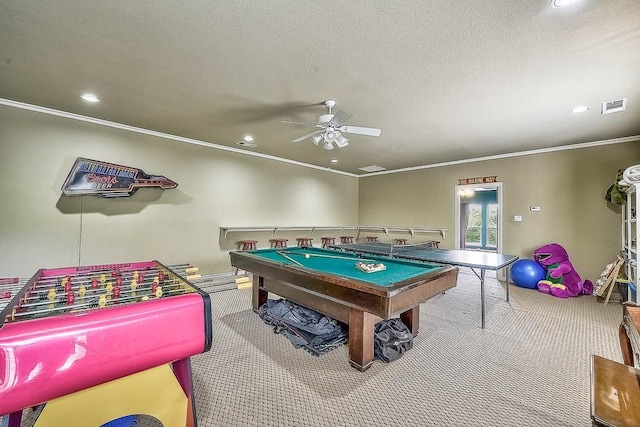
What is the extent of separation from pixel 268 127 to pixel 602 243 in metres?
6.01

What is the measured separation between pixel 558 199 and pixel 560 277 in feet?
4.90

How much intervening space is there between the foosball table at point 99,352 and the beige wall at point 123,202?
266 cm

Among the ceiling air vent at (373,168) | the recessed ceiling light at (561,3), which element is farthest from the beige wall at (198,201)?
the recessed ceiling light at (561,3)

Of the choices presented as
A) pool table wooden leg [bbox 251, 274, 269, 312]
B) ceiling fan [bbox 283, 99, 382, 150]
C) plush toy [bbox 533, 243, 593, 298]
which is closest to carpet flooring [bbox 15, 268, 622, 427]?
pool table wooden leg [bbox 251, 274, 269, 312]

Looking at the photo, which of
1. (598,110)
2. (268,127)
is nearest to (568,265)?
(598,110)

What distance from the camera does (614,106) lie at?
125 inches

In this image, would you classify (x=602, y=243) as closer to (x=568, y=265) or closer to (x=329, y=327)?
(x=568, y=265)

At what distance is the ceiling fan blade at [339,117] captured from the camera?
279 centimetres

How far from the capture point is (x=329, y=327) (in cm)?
268

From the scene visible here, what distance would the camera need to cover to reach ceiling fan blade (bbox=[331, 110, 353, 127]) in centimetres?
279

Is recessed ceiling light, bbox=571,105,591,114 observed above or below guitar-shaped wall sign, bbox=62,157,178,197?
above

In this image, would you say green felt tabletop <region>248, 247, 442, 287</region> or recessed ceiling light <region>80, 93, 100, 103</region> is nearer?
green felt tabletop <region>248, 247, 442, 287</region>

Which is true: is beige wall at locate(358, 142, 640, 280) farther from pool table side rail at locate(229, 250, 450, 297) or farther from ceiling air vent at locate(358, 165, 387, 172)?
pool table side rail at locate(229, 250, 450, 297)

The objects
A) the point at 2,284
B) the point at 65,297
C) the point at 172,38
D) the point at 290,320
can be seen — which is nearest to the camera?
the point at 65,297
